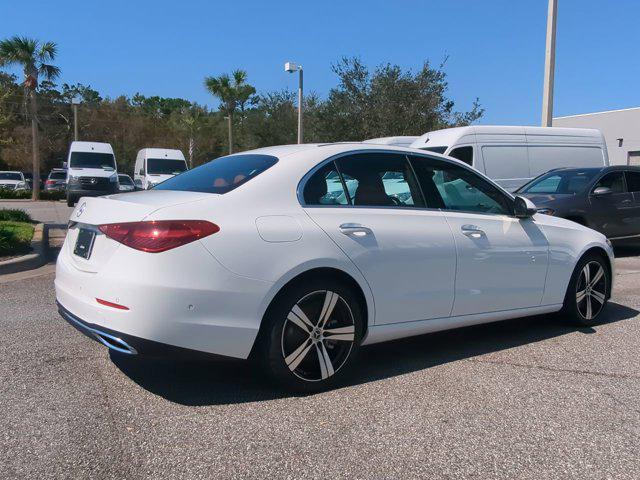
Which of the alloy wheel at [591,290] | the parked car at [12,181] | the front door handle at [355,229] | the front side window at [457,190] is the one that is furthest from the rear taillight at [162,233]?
the parked car at [12,181]

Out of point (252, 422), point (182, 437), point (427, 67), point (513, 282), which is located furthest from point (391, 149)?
point (427, 67)

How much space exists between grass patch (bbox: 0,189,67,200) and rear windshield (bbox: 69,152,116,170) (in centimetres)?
830

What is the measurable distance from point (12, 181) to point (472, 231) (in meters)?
37.2

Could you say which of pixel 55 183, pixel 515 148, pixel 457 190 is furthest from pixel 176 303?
pixel 55 183

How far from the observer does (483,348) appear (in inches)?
200

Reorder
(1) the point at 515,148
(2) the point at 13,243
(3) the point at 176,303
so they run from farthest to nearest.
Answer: (1) the point at 515,148 → (2) the point at 13,243 → (3) the point at 176,303

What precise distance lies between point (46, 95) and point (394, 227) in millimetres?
53867

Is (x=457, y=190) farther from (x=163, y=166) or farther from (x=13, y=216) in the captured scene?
(x=163, y=166)

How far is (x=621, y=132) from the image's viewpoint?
115 feet

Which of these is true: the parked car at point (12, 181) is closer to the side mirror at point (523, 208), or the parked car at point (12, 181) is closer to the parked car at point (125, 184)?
the parked car at point (125, 184)

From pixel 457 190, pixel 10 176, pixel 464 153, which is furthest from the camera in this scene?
pixel 10 176

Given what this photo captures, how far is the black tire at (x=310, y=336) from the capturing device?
3.72 metres

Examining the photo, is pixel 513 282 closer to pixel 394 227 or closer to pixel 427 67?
pixel 394 227

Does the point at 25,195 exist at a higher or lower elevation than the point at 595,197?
lower
